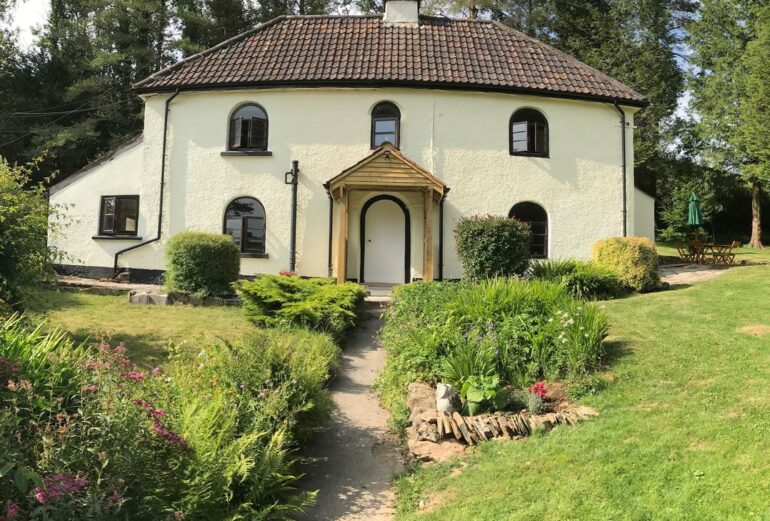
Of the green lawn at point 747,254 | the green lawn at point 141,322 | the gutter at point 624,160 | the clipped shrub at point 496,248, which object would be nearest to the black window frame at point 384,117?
the clipped shrub at point 496,248

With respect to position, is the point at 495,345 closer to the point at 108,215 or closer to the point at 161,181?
the point at 161,181

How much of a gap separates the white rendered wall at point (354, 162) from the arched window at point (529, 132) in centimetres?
25

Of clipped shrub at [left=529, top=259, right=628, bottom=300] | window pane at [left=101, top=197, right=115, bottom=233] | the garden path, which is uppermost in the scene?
window pane at [left=101, top=197, right=115, bottom=233]

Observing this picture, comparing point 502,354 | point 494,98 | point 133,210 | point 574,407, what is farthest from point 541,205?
point 133,210

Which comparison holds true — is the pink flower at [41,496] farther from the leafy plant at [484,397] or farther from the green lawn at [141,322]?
the green lawn at [141,322]

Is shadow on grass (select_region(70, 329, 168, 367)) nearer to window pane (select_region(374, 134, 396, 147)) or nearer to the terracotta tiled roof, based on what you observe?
window pane (select_region(374, 134, 396, 147))

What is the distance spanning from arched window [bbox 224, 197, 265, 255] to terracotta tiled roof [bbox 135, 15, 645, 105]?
3.85 meters

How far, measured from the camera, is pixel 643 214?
1747 cm

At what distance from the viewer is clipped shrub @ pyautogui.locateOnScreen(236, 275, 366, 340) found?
9.03 metres

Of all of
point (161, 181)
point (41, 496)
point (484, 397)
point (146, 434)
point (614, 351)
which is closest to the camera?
point (41, 496)

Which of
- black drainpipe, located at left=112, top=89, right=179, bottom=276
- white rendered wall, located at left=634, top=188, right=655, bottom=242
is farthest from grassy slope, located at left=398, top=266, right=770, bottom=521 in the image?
black drainpipe, located at left=112, top=89, right=179, bottom=276

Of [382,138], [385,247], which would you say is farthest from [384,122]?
[385,247]

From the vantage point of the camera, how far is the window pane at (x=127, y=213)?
16.7 m

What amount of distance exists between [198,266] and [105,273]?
21.2 ft
